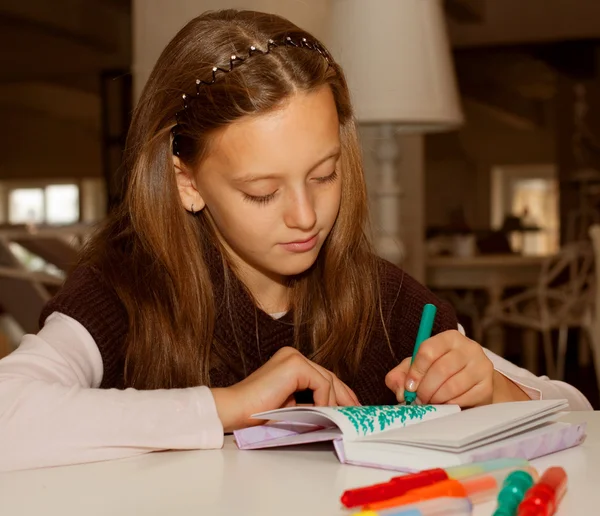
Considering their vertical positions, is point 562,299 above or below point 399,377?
below

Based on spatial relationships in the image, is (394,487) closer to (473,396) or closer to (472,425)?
(472,425)

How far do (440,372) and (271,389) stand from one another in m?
0.19

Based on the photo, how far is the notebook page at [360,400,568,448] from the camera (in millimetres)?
853

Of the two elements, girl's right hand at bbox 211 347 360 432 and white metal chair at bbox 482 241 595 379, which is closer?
girl's right hand at bbox 211 347 360 432

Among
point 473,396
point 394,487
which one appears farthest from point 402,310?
point 394,487

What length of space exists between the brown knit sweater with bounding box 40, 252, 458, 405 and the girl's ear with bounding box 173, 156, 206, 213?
0.09 meters

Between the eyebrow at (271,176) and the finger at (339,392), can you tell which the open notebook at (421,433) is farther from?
the eyebrow at (271,176)

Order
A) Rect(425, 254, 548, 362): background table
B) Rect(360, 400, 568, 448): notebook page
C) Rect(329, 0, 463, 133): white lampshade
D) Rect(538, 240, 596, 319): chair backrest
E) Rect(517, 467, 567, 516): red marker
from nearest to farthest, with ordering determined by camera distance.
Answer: Rect(517, 467, 567, 516): red marker → Rect(360, 400, 568, 448): notebook page → Rect(329, 0, 463, 133): white lampshade → Rect(538, 240, 596, 319): chair backrest → Rect(425, 254, 548, 362): background table

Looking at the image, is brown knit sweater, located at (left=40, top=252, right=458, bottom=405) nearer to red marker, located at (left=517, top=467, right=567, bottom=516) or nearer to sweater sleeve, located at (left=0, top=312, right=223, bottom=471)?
sweater sleeve, located at (left=0, top=312, right=223, bottom=471)

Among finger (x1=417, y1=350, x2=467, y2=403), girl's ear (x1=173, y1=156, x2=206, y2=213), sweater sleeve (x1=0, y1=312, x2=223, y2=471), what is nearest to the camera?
sweater sleeve (x1=0, y1=312, x2=223, y2=471)

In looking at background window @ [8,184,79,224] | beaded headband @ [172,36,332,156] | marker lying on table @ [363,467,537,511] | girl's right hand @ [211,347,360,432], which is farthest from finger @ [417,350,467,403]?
background window @ [8,184,79,224]

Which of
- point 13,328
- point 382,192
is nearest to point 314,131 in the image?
point 382,192

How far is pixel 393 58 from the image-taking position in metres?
2.49

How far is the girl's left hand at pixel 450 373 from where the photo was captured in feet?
3.62
